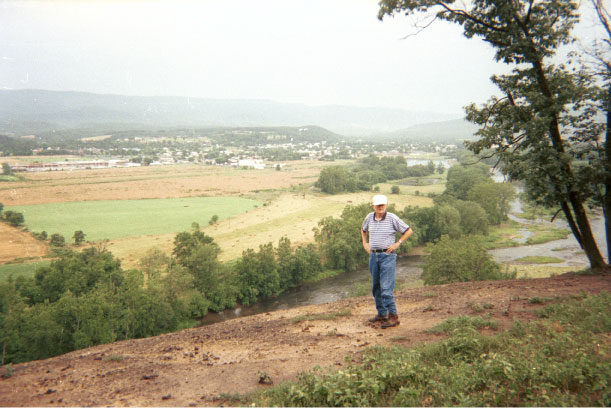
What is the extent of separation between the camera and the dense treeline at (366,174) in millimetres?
83250

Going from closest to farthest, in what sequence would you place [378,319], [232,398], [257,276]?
[232,398]
[378,319]
[257,276]

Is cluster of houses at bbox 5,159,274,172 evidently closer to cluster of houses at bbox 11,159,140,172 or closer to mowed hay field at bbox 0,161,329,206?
cluster of houses at bbox 11,159,140,172

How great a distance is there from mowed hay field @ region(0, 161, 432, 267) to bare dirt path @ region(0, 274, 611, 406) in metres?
31.9

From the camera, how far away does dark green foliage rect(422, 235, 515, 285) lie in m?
24.9

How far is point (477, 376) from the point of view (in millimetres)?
4285

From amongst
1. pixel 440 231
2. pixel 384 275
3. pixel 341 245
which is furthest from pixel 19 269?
pixel 440 231

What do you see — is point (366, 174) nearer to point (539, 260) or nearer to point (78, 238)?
point (539, 260)

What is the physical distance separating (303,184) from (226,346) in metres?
80.6

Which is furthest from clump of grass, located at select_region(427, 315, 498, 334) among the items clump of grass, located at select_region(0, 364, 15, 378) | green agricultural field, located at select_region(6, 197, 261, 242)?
green agricultural field, located at select_region(6, 197, 261, 242)

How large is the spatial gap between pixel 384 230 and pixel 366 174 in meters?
91.4

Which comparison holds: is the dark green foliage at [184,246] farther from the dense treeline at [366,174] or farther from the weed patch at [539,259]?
the dense treeline at [366,174]

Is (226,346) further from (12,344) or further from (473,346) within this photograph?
(12,344)

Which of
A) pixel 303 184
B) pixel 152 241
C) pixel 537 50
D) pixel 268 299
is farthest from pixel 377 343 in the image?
pixel 303 184

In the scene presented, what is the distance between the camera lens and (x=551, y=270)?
33625 millimetres
